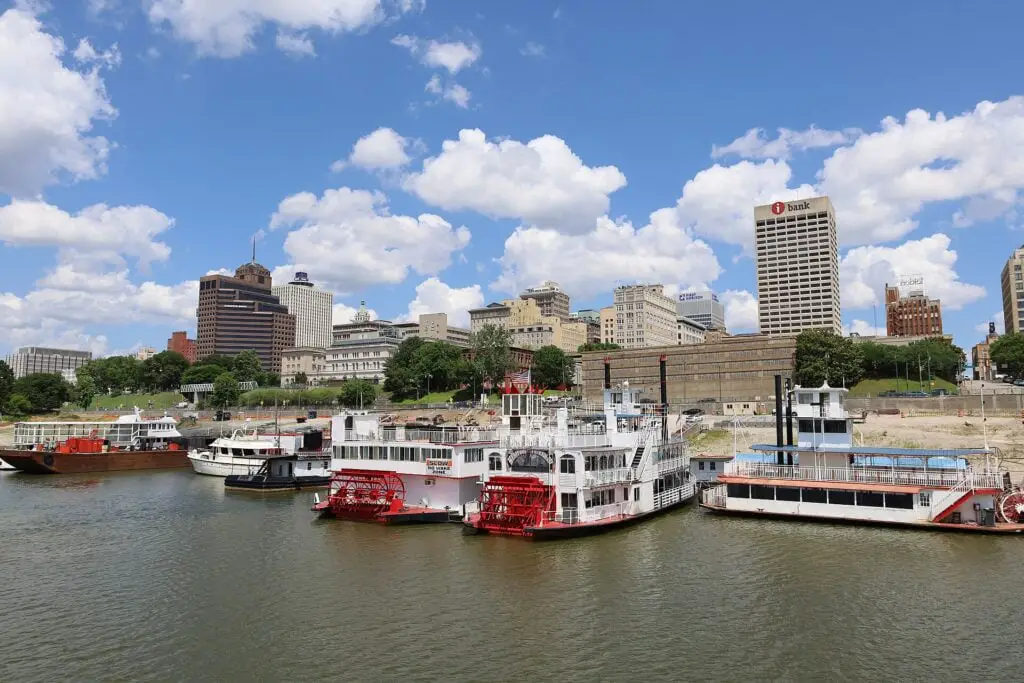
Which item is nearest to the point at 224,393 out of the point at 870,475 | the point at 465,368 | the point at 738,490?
the point at 465,368

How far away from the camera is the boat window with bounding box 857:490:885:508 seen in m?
46.2

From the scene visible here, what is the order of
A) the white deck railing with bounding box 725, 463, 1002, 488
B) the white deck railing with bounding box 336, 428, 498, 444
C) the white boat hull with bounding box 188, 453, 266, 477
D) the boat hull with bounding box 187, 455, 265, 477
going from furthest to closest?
1. the white boat hull with bounding box 188, 453, 266, 477
2. the boat hull with bounding box 187, 455, 265, 477
3. the white deck railing with bounding box 336, 428, 498, 444
4. the white deck railing with bounding box 725, 463, 1002, 488

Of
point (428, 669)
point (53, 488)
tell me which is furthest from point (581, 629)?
point (53, 488)

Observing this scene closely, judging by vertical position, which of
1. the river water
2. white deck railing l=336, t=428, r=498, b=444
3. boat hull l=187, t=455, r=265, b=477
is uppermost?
white deck railing l=336, t=428, r=498, b=444

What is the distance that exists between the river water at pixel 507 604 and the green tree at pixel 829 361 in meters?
95.0

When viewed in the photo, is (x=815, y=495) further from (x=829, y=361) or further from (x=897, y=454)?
(x=829, y=361)

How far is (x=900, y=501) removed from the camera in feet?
149

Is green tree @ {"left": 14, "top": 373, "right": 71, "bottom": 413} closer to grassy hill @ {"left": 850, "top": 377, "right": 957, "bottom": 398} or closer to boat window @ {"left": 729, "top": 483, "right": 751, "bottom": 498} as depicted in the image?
boat window @ {"left": 729, "top": 483, "right": 751, "bottom": 498}

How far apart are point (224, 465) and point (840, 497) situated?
63829 mm

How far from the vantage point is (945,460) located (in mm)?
49469

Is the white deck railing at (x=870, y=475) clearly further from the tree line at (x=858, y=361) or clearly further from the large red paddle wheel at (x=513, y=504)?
the tree line at (x=858, y=361)

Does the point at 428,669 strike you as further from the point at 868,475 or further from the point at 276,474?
the point at 276,474

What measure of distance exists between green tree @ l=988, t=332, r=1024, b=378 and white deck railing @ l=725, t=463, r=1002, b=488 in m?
120

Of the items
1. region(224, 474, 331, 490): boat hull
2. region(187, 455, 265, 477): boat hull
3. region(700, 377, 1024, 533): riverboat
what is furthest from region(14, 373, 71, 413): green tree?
region(700, 377, 1024, 533): riverboat
